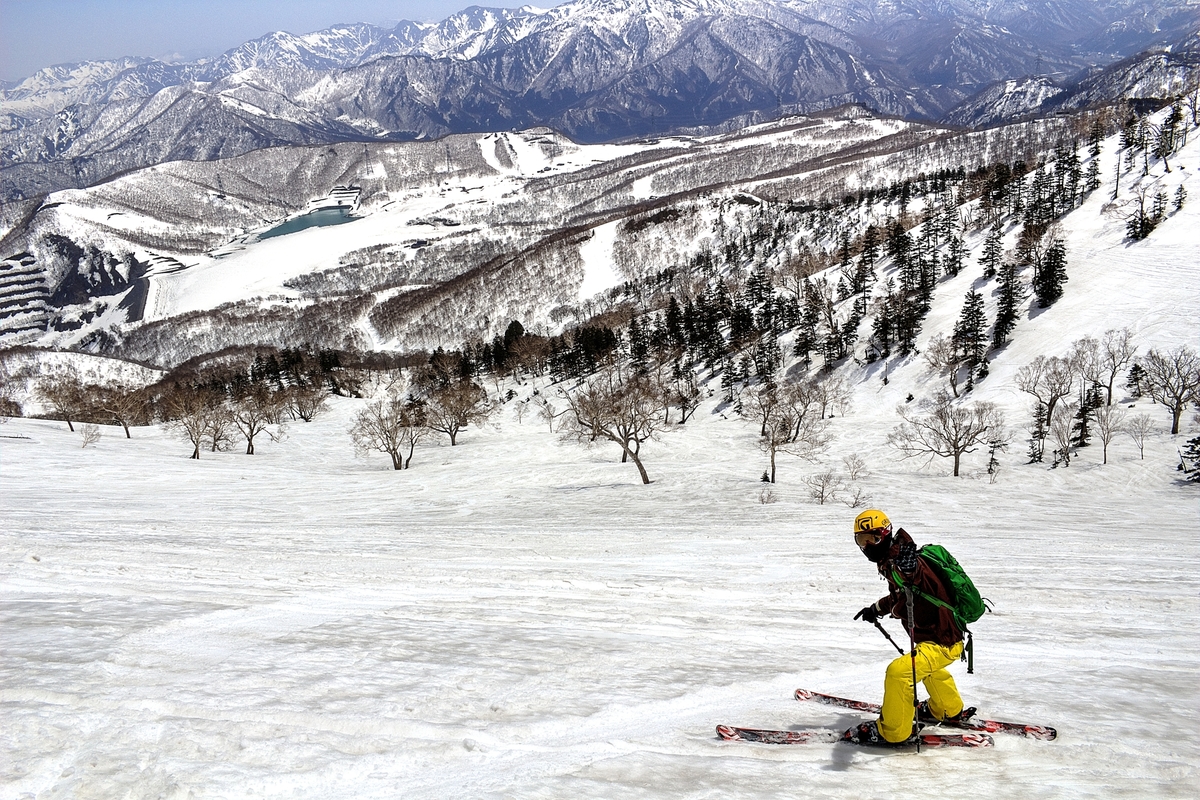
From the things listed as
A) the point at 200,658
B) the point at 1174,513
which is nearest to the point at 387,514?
the point at 200,658

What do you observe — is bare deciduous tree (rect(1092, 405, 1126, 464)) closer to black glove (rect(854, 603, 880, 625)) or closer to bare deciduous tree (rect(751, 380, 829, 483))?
bare deciduous tree (rect(751, 380, 829, 483))

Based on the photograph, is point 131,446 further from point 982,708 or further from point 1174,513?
point 1174,513

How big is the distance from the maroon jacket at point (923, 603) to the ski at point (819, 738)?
0.97m

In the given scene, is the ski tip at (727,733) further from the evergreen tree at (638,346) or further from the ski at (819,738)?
the evergreen tree at (638,346)

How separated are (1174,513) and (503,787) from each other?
29.7 m

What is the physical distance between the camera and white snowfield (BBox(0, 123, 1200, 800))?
5.65 m

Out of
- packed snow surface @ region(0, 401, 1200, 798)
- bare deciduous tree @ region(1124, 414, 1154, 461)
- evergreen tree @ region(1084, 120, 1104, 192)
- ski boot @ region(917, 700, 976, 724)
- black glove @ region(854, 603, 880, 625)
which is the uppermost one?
evergreen tree @ region(1084, 120, 1104, 192)

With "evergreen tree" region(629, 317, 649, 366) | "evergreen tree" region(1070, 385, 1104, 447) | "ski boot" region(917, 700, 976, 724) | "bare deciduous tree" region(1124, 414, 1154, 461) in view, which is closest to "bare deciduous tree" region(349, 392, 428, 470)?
"ski boot" region(917, 700, 976, 724)

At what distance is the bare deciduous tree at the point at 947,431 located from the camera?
41.3 m

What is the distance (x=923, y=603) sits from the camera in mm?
6199

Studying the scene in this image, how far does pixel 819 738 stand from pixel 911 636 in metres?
1.61

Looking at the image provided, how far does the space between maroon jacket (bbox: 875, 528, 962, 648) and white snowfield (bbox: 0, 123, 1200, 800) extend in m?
1.13

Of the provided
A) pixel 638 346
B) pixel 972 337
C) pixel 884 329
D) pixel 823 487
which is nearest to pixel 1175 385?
pixel 972 337

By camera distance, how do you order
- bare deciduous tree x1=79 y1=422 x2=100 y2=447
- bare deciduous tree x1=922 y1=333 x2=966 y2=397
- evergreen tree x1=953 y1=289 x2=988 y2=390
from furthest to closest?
evergreen tree x1=953 y1=289 x2=988 y2=390
bare deciduous tree x1=922 y1=333 x2=966 y2=397
bare deciduous tree x1=79 y1=422 x2=100 y2=447
